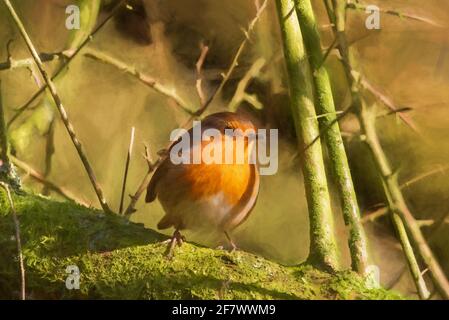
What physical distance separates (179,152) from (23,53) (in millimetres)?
987

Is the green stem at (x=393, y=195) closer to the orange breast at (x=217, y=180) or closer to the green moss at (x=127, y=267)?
the green moss at (x=127, y=267)

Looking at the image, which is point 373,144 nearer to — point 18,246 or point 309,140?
point 309,140

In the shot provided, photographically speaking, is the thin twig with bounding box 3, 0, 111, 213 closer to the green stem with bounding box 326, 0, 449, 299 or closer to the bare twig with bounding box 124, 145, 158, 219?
the bare twig with bounding box 124, 145, 158, 219

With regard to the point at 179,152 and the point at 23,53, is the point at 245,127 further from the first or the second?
the point at 23,53

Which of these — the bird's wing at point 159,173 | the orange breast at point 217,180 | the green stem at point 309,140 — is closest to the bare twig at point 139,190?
the bird's wing at point 159,173

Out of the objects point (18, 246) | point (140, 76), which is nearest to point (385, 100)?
point (140, 76)

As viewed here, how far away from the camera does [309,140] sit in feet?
6.25

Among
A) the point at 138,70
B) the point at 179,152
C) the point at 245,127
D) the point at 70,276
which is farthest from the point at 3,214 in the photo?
the point at 138,70

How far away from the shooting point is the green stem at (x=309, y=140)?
1846 millimetres

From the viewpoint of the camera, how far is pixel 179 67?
2662mm

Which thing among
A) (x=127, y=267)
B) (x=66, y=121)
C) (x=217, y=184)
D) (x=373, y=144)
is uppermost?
(x=66, y=121)

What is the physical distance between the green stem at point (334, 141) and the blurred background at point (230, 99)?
44 centimetres

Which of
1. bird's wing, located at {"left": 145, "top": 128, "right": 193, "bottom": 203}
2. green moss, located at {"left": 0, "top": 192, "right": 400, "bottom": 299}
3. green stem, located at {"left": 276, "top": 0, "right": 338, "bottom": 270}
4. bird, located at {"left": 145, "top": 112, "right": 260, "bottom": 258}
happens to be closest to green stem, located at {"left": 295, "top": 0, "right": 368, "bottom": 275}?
green stem, located at {"left": 276, "top": 0, "right": 338, "bottom": 270}

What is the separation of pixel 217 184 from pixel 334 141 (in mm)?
353
